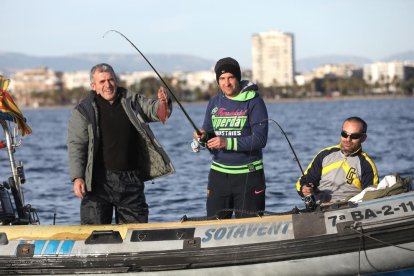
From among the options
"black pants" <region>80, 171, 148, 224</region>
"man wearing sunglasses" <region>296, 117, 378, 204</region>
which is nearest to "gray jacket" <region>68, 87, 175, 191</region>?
"black pants" <region>80, 171, 148, 224</region>

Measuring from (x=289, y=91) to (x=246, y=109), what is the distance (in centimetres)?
18123

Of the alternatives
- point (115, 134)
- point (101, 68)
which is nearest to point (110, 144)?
point (115, 134)

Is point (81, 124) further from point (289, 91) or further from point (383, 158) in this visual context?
point (289, 91)

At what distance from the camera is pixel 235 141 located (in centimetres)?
743

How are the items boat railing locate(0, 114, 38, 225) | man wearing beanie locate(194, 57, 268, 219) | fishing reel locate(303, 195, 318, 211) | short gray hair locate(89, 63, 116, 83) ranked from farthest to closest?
boat railing locate(0, 114, 38, 225), man wearing beanie locate(194, 57, 268, 219), short gray hair locate(89, 63, 116, 83), fishing reel locate(303, 195, 318, 211)

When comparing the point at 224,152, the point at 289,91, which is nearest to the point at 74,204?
the point at 224,152

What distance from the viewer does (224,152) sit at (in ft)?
24.9

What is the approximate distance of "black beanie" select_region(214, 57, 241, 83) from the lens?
7395 millimetres

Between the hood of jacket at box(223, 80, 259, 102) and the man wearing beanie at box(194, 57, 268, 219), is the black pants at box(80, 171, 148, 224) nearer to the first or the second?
the man wearing beanie at box(194, 57, 268, 219)

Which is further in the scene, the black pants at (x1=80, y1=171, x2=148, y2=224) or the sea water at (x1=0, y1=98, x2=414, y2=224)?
A: the sea water at (x1=0, y1=98, x2=414, y2=224)

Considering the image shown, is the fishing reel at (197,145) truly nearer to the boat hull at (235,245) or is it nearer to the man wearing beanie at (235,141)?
the man wearing beanie at (235,141)

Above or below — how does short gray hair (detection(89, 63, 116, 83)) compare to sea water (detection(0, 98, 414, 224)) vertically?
Answer: above

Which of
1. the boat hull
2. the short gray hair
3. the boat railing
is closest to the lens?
the boat hull

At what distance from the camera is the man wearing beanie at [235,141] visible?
7.43m
